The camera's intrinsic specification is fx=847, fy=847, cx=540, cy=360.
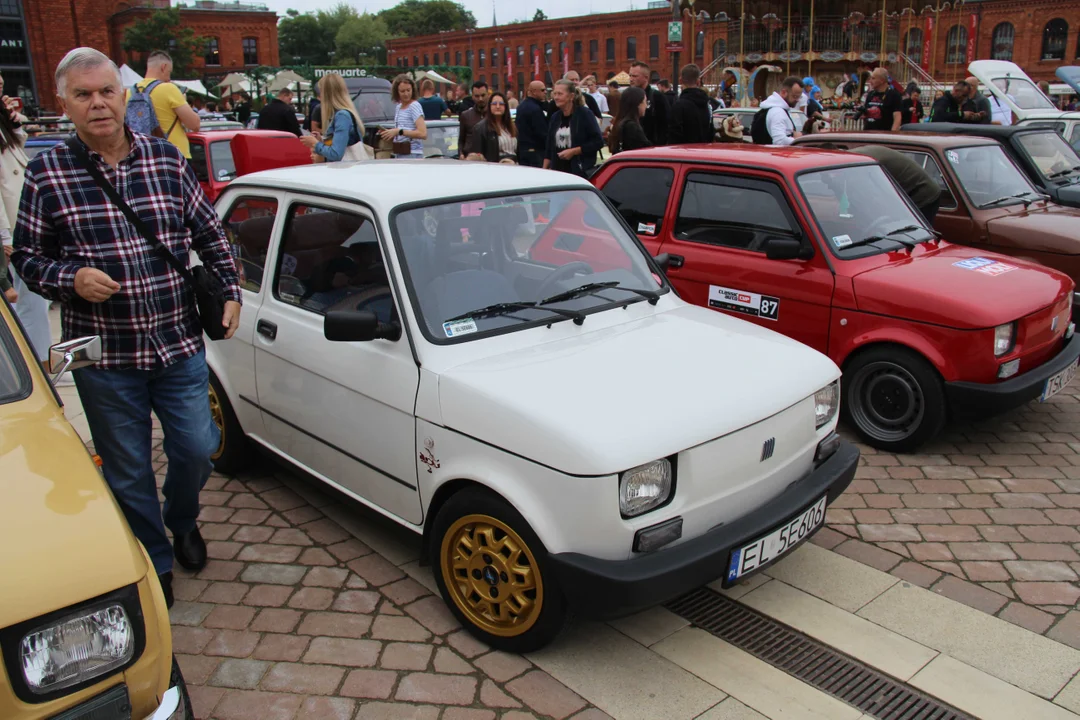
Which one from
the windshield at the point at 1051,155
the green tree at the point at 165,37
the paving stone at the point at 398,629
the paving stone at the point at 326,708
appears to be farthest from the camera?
the green tree at the point at 165,37

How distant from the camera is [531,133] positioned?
1007 centimetres

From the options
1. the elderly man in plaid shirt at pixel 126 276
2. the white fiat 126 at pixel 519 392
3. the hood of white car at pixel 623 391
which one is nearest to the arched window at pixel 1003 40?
the white fiat 126 at pixel 519 392

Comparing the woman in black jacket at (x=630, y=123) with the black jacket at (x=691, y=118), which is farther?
the black jacket at (x=691, y=118)

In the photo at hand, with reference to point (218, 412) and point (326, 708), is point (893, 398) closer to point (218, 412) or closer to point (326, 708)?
point (326, 708)

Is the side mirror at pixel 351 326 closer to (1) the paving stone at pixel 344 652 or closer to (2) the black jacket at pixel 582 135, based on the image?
(1) the paving stone at pixel 344 652

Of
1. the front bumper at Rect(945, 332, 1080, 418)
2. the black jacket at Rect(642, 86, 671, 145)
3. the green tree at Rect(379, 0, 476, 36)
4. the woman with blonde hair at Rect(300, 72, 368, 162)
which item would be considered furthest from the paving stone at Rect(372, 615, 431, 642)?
the green tree at Rect(379, 0, 476, 36)

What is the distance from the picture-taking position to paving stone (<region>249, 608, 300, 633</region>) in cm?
343

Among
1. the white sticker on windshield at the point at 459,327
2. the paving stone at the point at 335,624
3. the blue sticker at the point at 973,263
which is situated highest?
the white sticker on windshield at the point at 459,327

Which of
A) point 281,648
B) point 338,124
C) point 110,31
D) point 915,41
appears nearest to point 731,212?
point 281,648

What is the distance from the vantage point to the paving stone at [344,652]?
10.5 ft

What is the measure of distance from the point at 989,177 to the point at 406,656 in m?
6.43

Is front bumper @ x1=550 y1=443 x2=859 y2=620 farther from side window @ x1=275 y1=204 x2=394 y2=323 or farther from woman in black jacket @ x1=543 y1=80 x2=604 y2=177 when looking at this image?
woman in black jacket @ x1=543 y1=80 x2=604 y2=177

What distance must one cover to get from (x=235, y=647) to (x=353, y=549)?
0.83 metres

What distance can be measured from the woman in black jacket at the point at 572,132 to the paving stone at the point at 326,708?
7091mm
